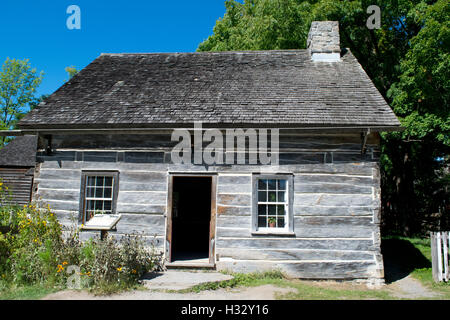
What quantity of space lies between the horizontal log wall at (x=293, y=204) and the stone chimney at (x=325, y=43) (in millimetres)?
4394

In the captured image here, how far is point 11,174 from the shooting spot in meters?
21.3

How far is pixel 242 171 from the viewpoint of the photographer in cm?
891

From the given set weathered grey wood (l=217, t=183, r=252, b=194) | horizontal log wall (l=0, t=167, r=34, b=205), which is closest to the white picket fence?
weathered grey wood (l=217, t=183, r=252, b=194)

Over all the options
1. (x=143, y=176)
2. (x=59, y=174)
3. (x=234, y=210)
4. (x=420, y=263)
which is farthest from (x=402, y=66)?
(x=59, y=174)

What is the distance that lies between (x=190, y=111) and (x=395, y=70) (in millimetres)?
11315

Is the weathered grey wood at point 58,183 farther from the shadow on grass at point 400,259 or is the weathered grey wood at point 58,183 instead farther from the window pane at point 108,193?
the shadow on grass at point 400,259

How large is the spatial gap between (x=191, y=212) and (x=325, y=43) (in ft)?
26.8

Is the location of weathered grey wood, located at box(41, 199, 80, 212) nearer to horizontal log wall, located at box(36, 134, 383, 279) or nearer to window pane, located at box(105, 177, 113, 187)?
horizontal log wall, located at box(36, 134, 383, 279)

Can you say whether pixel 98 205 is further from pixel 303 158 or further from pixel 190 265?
pixel 303 158

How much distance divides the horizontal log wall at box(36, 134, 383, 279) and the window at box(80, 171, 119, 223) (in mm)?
178

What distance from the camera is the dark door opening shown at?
13312 millimetres

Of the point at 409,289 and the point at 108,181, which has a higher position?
the point at 108,181

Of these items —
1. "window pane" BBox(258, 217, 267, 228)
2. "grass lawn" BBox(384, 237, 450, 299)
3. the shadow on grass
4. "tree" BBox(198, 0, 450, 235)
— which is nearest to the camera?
"grass lawn" BBox(384, 237, 450, 299)

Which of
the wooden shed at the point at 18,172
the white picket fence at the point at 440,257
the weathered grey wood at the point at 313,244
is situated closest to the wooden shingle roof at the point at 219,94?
the weathered grey wood at the point at 313,244
